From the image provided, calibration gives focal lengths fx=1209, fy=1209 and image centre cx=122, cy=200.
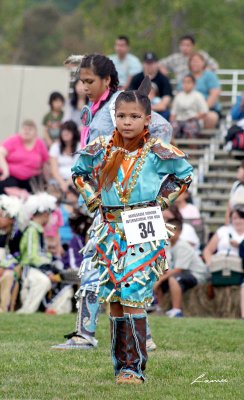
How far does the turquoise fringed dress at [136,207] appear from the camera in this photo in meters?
6.90

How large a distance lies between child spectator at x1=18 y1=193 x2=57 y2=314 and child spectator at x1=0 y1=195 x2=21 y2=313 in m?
0.09

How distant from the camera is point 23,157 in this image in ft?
50.0

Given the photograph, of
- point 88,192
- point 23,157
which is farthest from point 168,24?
point 88,192

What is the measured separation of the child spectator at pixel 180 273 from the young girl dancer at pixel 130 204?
5.58 meters

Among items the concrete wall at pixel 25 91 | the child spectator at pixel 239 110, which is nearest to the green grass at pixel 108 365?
the child spectator at pixel 239 110

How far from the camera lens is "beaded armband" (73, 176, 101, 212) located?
719cm

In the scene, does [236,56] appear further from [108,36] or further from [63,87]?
[63,87]

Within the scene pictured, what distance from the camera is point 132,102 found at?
23.0 feet

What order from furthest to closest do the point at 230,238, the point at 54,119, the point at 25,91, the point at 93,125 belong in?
the point at 25,91 → the point at 54,119 → the point at 230,238 → the point at 93,125

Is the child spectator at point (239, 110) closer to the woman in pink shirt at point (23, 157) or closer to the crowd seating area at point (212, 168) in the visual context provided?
the crowd seating area at point (212, 168)

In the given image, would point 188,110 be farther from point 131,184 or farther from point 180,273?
point 131,184

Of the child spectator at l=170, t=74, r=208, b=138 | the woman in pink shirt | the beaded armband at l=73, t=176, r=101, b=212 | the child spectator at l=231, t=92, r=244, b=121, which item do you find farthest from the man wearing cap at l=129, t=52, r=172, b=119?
the beaded armband at l=73, t=176, r=101, b=212

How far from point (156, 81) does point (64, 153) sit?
217 centimetres

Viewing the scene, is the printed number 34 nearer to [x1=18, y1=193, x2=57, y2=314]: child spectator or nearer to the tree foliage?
[x1=18, y1=193, x2=57, y2=314]: child spectator
